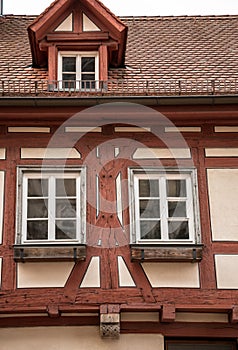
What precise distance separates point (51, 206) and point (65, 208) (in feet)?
0.73

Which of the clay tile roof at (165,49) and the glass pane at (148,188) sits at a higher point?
the clay tile roof at (165,49)

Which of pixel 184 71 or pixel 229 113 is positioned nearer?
pixel 229 113

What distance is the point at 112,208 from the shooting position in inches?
454

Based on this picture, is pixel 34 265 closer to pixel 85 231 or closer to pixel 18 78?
pixel 85 231

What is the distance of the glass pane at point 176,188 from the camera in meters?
11.7

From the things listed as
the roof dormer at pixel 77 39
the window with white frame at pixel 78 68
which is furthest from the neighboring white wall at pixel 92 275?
the roof dormer at pixel 77 39

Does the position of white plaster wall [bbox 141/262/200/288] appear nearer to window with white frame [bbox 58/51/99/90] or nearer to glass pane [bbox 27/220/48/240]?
glass pane [bbox 27/220/48/240]

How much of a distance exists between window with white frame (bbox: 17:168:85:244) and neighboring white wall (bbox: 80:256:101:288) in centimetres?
39

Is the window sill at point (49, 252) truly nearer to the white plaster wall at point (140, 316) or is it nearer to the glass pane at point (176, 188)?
the white plaster wall at point (140, 316)

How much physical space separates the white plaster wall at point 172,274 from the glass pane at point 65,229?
47.1 inches

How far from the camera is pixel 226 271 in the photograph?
11.1 meters

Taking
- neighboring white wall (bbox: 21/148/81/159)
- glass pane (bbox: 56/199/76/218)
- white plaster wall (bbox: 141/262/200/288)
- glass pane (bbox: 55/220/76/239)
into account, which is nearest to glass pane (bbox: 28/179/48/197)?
glass pane (bbox: 56/199/76/218)

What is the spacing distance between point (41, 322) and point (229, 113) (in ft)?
14.6

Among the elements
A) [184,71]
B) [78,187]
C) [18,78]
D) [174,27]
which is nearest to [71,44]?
[18,78]
